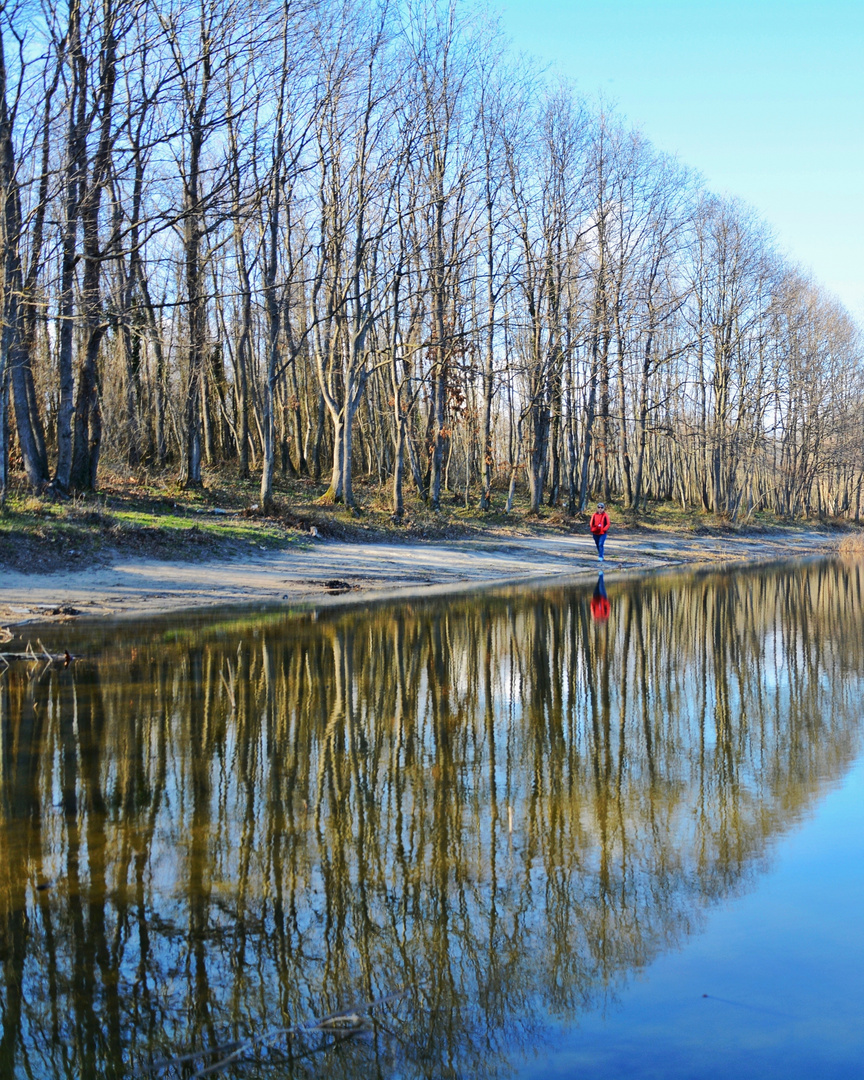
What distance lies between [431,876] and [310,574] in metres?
16.2

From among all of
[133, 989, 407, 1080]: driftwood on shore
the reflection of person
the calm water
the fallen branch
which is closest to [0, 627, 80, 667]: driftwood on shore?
the fallen branch

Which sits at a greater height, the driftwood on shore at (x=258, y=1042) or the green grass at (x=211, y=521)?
the green grass at (x=211, y=521)

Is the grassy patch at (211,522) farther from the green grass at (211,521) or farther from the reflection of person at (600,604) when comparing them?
the reflection of person at (600,604)

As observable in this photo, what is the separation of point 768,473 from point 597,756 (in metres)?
70.2

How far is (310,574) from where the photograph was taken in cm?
2034

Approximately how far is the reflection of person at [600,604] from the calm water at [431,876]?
5502mm

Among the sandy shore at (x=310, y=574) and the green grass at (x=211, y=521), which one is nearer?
the sandy shore at (x=310, y=574)

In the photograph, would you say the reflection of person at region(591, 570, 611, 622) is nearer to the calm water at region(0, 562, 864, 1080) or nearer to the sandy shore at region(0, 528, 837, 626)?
the sandy shore at region(0, 528, 837, 626)

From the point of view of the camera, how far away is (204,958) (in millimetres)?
3623

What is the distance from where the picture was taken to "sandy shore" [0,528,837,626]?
1543cm

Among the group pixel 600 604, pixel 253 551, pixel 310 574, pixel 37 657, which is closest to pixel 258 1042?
pixel 37 657

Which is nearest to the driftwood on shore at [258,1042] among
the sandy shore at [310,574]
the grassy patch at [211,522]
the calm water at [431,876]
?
the calm water at [431,876]

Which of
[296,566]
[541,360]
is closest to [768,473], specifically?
[541,360]

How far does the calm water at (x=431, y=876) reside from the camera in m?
3.16
